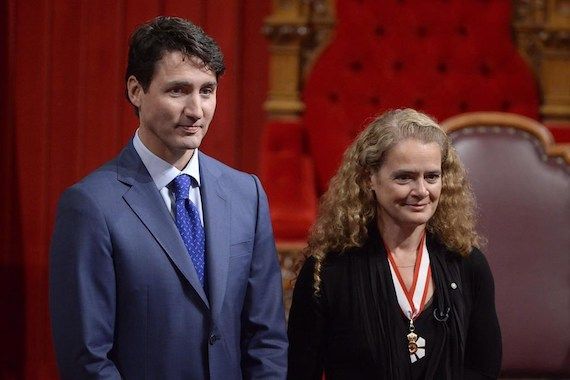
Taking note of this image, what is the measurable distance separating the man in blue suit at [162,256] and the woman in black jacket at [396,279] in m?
0.12

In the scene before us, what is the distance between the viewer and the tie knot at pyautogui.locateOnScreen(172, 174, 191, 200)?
151 cm

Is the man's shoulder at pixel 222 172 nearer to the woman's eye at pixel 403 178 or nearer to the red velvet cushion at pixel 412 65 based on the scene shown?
the woman's eye at pixel 403 178

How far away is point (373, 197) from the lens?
1.71 metres

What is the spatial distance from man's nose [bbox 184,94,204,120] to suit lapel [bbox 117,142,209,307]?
5.1 inches

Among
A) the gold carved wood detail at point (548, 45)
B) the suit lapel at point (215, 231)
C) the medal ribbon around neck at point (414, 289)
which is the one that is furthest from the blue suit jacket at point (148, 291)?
the gold carved wood detail at point (548, 45)

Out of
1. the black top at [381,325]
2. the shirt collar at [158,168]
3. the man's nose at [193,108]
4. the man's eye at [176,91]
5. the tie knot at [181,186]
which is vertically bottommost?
the black top at [381,325]

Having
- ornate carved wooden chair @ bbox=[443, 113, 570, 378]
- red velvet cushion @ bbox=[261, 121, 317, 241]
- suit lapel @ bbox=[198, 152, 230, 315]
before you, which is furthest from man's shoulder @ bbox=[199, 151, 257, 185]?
red velvet cushion @ bbox=[261, 121, 317, 241]

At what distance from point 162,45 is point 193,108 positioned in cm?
11

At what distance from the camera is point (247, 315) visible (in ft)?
5.12

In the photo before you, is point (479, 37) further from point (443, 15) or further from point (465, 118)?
point (465, 118)

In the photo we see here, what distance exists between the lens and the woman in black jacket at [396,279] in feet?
5.26

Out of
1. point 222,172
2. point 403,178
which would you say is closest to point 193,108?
point 222,172

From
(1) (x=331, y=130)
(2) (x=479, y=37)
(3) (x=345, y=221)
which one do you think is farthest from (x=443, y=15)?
(3) (x=345, y=221)

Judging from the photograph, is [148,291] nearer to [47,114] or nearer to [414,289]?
[414,289]
